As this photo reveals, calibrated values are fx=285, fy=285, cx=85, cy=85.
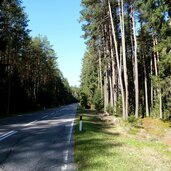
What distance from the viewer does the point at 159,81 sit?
81.4ft

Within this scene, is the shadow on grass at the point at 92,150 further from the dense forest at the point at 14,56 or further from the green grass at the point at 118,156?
the dense forest at the point at 14,56

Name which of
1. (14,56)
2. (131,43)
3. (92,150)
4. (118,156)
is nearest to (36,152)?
(92,150)

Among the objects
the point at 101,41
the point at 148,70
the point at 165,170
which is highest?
the point at 101,41

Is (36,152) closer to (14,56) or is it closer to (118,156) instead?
(118,156)

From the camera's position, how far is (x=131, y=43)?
37.7 meters

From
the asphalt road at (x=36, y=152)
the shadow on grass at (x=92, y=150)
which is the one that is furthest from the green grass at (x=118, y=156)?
the asphalt road at (x=36, y=152)

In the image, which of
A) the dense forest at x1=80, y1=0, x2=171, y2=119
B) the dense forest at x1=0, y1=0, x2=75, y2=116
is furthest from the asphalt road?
the dense forest at x1=0, y1=0, x2=75, y2=116

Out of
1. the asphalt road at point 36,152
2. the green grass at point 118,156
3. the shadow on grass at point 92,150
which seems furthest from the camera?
the shadow on grass at point 92,150

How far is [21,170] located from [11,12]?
105 ft

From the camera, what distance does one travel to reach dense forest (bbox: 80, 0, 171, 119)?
22.8 meters

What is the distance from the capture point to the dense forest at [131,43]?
22.8 metres

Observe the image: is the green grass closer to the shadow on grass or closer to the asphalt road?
the shadow on grass

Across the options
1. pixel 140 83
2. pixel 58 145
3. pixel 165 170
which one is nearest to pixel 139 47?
pixel 140 83

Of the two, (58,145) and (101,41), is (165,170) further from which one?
(101,41)
